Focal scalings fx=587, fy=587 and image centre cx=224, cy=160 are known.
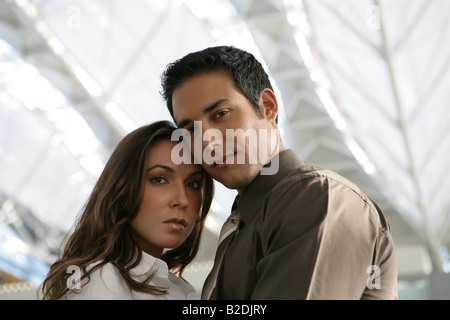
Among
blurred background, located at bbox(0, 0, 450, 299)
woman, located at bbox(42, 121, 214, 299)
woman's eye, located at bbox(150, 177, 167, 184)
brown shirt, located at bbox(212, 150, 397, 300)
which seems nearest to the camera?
brown shirt, located at bbox(212, 150, 397, 300)

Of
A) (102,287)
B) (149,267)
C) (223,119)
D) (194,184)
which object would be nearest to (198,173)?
(194,184)

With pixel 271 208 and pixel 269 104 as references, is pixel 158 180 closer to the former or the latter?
pixel 269 104

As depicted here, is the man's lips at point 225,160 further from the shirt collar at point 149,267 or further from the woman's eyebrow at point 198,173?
the shirt collar at point 149,267

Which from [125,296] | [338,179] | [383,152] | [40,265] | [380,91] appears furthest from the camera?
[40,265]

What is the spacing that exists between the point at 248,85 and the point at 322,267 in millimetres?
1837

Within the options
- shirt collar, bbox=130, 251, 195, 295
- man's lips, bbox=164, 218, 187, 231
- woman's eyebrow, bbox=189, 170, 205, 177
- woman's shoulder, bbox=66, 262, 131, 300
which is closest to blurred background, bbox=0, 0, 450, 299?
woman's eyebrow, bbox=189, 170, 205, 177

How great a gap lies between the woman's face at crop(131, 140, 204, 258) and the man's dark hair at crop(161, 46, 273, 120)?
0.65 m

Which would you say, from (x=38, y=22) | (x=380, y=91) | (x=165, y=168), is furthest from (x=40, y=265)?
(x=165, y=168)

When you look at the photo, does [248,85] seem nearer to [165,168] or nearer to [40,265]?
[165,168]

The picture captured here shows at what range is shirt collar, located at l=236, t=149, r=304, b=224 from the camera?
4.23m

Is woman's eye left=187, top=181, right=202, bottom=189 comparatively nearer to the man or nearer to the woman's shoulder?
the man

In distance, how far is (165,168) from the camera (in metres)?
4.89

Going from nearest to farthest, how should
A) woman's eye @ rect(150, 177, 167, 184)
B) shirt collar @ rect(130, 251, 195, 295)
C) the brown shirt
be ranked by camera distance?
the brown shirt → shirt collar @ rect(130, 251, 195, 295) → woman's eye @ rect(150, 177, 167, 184)

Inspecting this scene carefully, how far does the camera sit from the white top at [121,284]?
409cm
